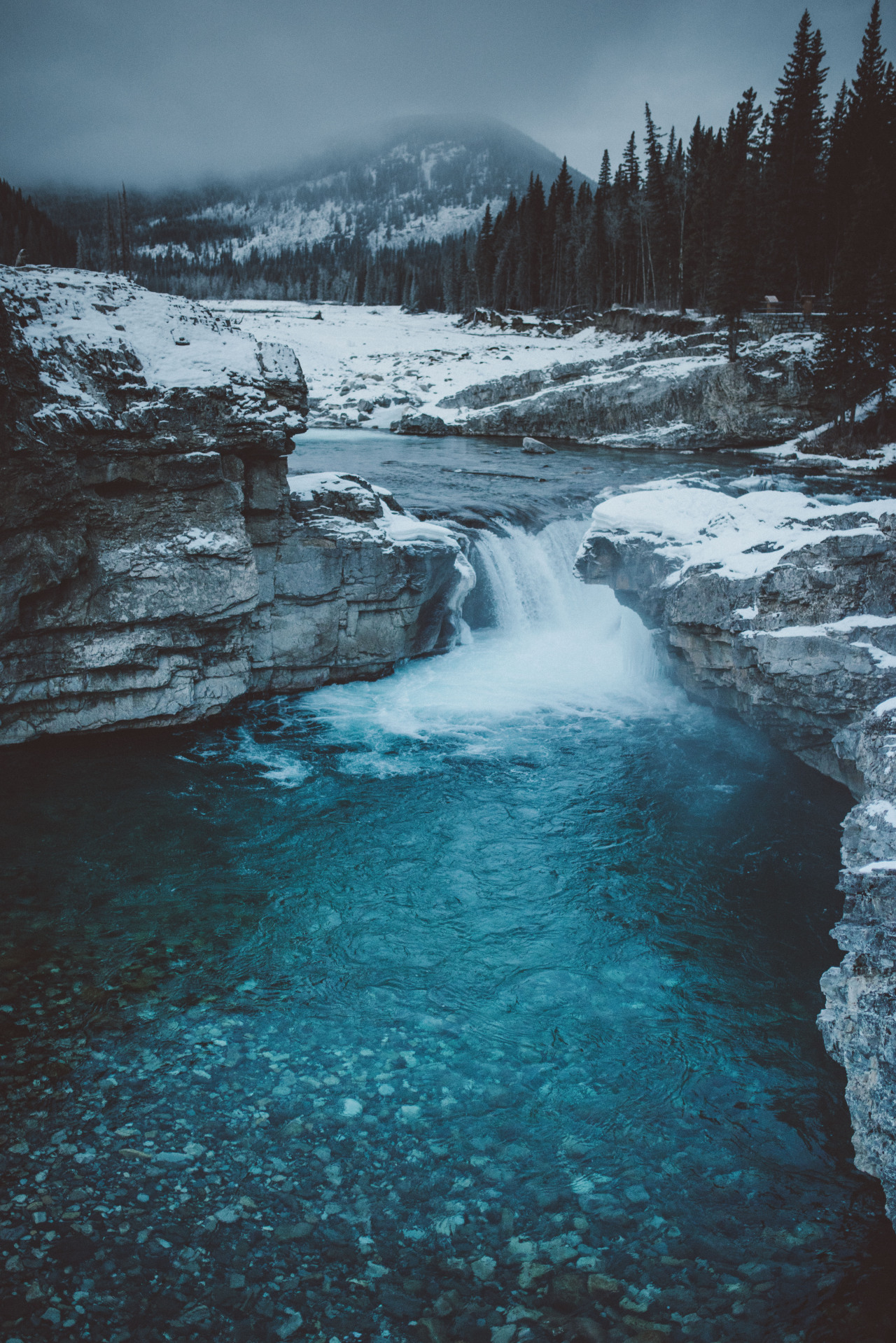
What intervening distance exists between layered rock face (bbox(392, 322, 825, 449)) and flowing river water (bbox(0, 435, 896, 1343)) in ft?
106

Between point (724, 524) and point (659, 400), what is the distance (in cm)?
3162

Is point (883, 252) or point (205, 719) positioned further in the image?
point (883, 252)

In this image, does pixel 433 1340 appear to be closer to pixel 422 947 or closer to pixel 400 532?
pixel 422 947

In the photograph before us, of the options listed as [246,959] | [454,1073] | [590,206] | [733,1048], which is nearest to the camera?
[454,1073]

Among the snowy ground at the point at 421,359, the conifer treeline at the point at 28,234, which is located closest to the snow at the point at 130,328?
the snowy ground at the point at 421,359

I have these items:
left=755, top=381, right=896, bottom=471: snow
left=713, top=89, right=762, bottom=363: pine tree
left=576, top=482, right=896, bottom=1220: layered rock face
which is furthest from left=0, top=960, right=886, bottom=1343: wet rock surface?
left=713, top=89, right=762, bottom=363: pine tree

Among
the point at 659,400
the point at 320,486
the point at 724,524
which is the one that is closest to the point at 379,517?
the point at 320,486

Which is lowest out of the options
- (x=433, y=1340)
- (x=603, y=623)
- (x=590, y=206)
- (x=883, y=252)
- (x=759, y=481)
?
(x=433, y=1340)

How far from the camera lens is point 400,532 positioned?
16219 mm

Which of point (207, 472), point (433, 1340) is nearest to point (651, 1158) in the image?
point (433, 1340)

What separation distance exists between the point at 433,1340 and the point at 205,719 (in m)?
11.3

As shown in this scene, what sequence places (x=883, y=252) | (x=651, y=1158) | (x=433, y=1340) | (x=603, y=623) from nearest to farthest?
(x=433, y=1340)
(x=651, y=1158)
(x=603, y=623)
(x=883, y=252)

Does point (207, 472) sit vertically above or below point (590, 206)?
below

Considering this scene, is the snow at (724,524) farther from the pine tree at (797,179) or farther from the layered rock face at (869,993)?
the pine tree at (797,179)
